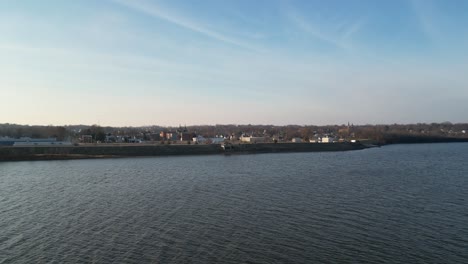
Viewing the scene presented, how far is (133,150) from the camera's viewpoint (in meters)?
62.0

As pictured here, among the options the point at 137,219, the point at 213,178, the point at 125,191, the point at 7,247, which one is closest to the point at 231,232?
the point at 137,219

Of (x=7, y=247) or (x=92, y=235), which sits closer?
(x=7, y=247)

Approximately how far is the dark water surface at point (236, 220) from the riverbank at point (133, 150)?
84.0 feet

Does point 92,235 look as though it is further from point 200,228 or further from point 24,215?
point 24,215

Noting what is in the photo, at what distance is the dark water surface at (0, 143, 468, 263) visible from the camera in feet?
44.6

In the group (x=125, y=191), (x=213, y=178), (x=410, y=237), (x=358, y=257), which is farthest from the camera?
(x=213, y=178)

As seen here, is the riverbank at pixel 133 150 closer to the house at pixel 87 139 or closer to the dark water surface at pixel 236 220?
the house at pixel 87 139

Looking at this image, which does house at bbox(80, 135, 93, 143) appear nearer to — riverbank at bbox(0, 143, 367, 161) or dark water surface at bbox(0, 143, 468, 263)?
riverbank at bbox(0, 143, 367, 161)

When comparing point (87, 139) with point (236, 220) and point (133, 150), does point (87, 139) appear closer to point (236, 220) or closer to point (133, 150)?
point (133, 150)

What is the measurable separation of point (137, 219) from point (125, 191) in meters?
8.89

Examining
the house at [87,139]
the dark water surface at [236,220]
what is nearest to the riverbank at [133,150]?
the house at [87,139]

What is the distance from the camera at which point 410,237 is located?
15.4 m

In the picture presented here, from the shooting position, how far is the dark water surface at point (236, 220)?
13.6m

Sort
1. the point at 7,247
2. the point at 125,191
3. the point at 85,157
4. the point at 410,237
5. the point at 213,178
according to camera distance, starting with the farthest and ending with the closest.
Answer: the point at 85,157
the point at 213,178
the point at 125,191
the point at 410,237
the point at 7,247
